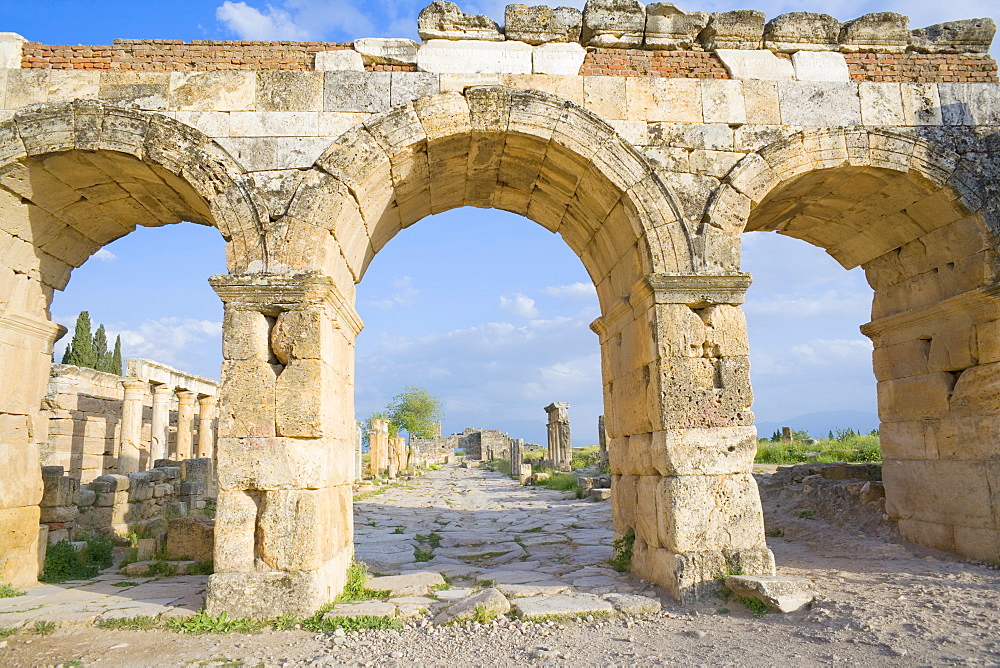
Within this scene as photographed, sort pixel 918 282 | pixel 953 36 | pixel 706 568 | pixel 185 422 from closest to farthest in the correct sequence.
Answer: pixel 706 568, pixel 953 36, pixel 918 282, pixel 185 422

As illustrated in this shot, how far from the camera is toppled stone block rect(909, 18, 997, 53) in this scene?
6.93 meters

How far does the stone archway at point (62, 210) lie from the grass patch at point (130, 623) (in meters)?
1.95

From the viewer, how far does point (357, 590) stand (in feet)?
19.6

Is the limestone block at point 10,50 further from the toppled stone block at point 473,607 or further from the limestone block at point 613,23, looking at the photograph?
the toppled stone block at point 473,607

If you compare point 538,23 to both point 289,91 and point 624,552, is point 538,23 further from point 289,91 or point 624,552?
point 624,552

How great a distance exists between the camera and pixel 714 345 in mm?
5906

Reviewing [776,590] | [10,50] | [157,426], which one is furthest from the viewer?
[157,426]

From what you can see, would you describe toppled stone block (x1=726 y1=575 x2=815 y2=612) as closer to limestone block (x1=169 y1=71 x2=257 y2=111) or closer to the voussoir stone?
the voussoir stone

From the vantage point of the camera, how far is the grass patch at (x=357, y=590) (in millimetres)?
5793

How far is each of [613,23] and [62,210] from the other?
5906 mm

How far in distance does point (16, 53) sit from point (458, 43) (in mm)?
4222

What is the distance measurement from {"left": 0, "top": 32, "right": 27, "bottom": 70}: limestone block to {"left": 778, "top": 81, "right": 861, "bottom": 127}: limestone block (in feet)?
24.3

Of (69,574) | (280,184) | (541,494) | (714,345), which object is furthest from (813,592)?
(541,494)

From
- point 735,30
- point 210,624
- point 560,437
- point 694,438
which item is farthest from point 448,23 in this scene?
point 560,437
